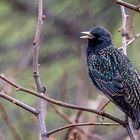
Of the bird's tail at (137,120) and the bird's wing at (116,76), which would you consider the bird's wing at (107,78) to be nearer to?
the bird's wing at (116,76)

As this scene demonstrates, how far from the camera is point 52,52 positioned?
1065cm

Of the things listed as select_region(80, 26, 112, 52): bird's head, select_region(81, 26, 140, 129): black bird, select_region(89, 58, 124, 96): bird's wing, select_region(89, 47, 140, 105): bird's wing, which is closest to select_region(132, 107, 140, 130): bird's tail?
select_region(81, 26, 140, 129): black bird

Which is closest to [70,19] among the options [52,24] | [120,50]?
[52,24]

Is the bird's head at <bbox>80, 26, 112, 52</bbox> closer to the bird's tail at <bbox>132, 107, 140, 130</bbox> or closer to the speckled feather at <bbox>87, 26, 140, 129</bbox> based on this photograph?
the speckled feather at <bbox>87, 26, 140, 129</bbox>

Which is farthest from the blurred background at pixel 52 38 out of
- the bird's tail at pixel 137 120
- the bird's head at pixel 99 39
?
the bird's tail at pixel 137 120

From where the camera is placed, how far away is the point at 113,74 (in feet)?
19.9

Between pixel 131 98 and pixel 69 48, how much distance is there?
195 inches

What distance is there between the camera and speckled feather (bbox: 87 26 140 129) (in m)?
5.70

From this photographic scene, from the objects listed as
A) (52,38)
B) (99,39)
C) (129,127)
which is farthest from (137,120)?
(52,38)

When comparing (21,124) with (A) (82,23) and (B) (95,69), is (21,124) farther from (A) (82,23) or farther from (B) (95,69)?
(A) (82,23)

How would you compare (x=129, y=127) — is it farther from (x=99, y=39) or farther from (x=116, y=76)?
(x=99, y=39)

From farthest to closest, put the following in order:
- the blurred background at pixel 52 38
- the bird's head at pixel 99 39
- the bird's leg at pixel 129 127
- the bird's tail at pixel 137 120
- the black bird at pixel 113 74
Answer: the blurred background at pixel 52 38 < the bird's head at pixel 99 39 < the black bird at pixel 113 74 < the bird's tail at pixel 137 120 < the bird's leg at pixel 129 127

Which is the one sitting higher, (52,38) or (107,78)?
(52,38)

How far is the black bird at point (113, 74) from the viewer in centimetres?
570
